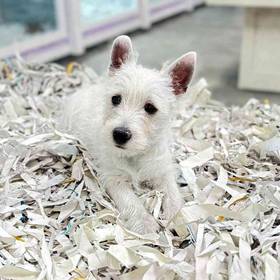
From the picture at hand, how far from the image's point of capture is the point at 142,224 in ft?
5.27

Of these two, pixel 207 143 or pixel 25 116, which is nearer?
pixel 207 143

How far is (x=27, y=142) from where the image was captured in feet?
6.39

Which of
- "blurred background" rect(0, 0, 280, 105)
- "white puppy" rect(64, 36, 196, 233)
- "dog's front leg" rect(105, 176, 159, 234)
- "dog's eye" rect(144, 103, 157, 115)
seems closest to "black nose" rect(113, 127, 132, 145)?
"white puppy" rect(64, 36, 196, 233)

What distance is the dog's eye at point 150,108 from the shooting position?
65.8 inches

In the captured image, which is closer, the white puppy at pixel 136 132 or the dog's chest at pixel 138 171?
the white puppy at pixel 136 132

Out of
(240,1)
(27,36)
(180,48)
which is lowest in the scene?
(180,48)

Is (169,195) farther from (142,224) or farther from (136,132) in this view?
(136,132)

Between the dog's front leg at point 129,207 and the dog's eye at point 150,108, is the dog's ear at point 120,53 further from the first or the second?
the dog's front leg at point 129,207

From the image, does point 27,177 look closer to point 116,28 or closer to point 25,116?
point 25,116

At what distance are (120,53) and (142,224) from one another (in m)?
0.66

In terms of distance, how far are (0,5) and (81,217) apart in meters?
3.51

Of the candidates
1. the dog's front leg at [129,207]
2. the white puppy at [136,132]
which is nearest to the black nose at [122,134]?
the white puppy at [136,132]

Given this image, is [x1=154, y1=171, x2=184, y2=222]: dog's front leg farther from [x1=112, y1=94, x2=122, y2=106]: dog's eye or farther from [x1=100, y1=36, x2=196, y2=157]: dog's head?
[x1=112, y1=94, x2=122, y2=106]: dog's eye

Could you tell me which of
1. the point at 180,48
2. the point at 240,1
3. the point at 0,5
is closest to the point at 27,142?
the point at 240,1
